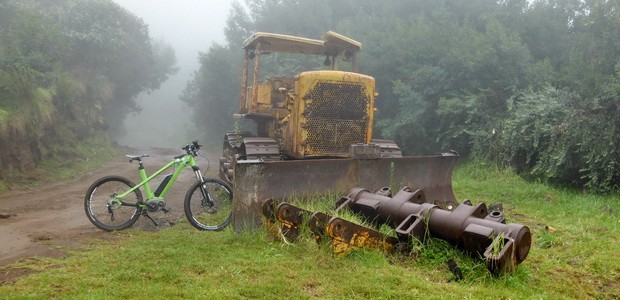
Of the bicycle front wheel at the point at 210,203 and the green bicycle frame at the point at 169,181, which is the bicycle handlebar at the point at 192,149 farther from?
the bicycle front wheel at the point at 210,203

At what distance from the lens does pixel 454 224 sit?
4.41 meters

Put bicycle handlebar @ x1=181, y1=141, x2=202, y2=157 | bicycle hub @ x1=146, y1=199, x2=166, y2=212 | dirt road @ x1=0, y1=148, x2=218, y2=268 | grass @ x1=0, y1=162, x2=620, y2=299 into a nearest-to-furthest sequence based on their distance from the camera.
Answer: grass @ x1=0, y1=162, x2=620, y2=299, dirt road @ x1=0, y1=148, x2=218, y2=268, bicycle hub @ x1=146, y1=199, x2=166, y2=212, bicycle handlebar @ x1=181, y1=141, x2=202, y2=157

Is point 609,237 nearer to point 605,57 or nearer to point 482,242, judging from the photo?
point 482,242

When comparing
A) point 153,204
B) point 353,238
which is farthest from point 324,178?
point 153,204

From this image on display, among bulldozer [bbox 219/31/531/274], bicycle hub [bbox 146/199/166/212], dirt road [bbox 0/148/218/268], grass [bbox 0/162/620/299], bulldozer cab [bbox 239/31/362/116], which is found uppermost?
bulldozer cab [bbox 239/31/362/116]

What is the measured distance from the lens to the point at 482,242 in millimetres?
4113

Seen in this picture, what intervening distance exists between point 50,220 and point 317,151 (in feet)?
12.9

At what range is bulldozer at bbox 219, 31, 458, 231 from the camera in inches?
217

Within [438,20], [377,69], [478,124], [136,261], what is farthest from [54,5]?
[136,261]

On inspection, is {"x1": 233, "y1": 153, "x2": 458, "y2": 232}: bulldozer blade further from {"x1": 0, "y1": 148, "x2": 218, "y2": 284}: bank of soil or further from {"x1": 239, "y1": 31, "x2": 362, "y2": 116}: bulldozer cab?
{"x1": 239, "y1": 31, "x2": 362, "y2": 116}: bulldozer cab

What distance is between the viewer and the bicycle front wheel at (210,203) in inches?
248

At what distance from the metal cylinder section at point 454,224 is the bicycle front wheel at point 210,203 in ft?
5.62

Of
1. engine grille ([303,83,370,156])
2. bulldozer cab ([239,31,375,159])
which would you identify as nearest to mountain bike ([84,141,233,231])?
bulldozer cab ([239,31,375,159])

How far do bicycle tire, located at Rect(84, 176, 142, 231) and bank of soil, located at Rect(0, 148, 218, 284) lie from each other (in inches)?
6.3
